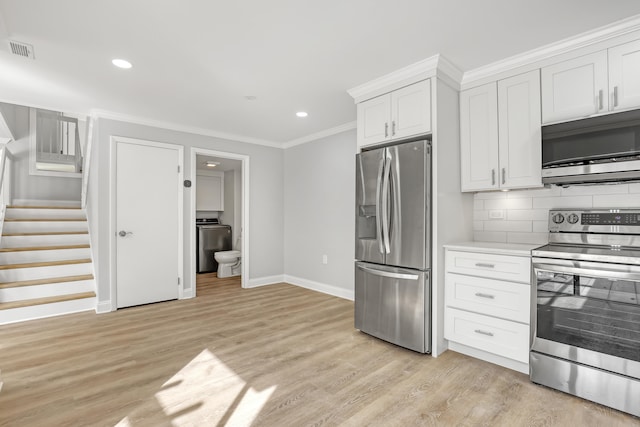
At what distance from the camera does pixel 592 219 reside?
7.91ft

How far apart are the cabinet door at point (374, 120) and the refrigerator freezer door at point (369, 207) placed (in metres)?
0.17

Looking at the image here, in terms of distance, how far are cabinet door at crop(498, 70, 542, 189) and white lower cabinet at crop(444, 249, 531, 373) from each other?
69cm

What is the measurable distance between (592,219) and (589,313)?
0.79 metres

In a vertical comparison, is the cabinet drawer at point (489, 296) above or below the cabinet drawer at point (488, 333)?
above

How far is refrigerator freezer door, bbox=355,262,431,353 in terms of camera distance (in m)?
2.64

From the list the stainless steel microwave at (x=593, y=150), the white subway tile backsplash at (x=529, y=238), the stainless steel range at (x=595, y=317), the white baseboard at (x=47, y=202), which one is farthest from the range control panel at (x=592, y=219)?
the white baseboard at (x=47, y=202)

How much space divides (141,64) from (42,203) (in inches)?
196

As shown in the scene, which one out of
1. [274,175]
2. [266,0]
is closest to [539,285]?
[266,0]

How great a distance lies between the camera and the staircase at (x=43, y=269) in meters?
3.57

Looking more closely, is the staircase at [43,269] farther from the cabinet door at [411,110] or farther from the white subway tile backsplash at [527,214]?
the white subway tile backsplash at [527,214]

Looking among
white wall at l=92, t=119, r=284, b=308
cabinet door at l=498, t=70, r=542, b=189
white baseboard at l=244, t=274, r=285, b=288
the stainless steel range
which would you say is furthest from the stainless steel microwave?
white baseboard at l=244, t=274, r=285, b=288

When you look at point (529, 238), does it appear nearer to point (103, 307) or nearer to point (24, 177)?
point (103, 307)

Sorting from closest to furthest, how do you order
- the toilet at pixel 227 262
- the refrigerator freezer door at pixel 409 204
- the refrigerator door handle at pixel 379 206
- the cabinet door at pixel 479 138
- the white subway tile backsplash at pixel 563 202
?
the white subway tile backsplash at pixel 563 202
the refrigerator freezer door at pixel 409 204
the cabinet door at pixel 479 138
the refrigerator door handle at pixel 379 206
the toilet at pixel 227 262

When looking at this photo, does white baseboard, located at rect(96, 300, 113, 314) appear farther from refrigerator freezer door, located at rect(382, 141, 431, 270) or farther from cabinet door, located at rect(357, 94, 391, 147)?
cabinet door, located at rect(357, 94, 391, 147)
